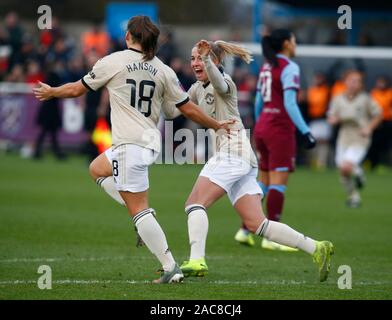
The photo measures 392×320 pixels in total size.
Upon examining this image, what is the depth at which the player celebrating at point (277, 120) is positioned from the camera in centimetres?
1206

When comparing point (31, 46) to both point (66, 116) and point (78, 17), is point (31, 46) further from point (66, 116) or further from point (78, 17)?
point (78, 17)

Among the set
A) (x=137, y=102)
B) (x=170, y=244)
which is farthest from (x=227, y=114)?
(x=170, y=244)

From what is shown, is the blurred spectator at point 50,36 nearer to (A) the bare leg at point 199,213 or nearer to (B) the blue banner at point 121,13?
(B) the blue banner at point 121,13

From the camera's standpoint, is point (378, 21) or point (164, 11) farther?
point (164, 11)

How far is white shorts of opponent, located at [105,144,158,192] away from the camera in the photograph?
28.3 feet

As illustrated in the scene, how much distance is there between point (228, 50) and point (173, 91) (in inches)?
34.5

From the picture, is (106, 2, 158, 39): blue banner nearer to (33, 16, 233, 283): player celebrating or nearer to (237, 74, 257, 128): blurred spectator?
(237, 74, 257, 128): blurred spectator

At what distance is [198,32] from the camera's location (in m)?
34.0

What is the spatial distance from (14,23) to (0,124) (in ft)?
14.0

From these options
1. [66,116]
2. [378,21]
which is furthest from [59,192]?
[378,21]

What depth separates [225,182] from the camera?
9.24 m

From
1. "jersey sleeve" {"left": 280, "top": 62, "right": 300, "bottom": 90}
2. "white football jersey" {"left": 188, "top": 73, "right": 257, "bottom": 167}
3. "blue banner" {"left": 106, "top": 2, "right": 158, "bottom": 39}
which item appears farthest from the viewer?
"blue banner" {"left": 106, "top": 2, "right": 158, "bottom": 39}

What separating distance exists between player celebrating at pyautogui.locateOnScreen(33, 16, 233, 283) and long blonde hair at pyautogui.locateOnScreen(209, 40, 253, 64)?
750 millimetres

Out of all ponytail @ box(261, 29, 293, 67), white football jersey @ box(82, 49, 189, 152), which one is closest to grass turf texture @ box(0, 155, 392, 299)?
white football jersey @ box(82, 49, 189, 152)
